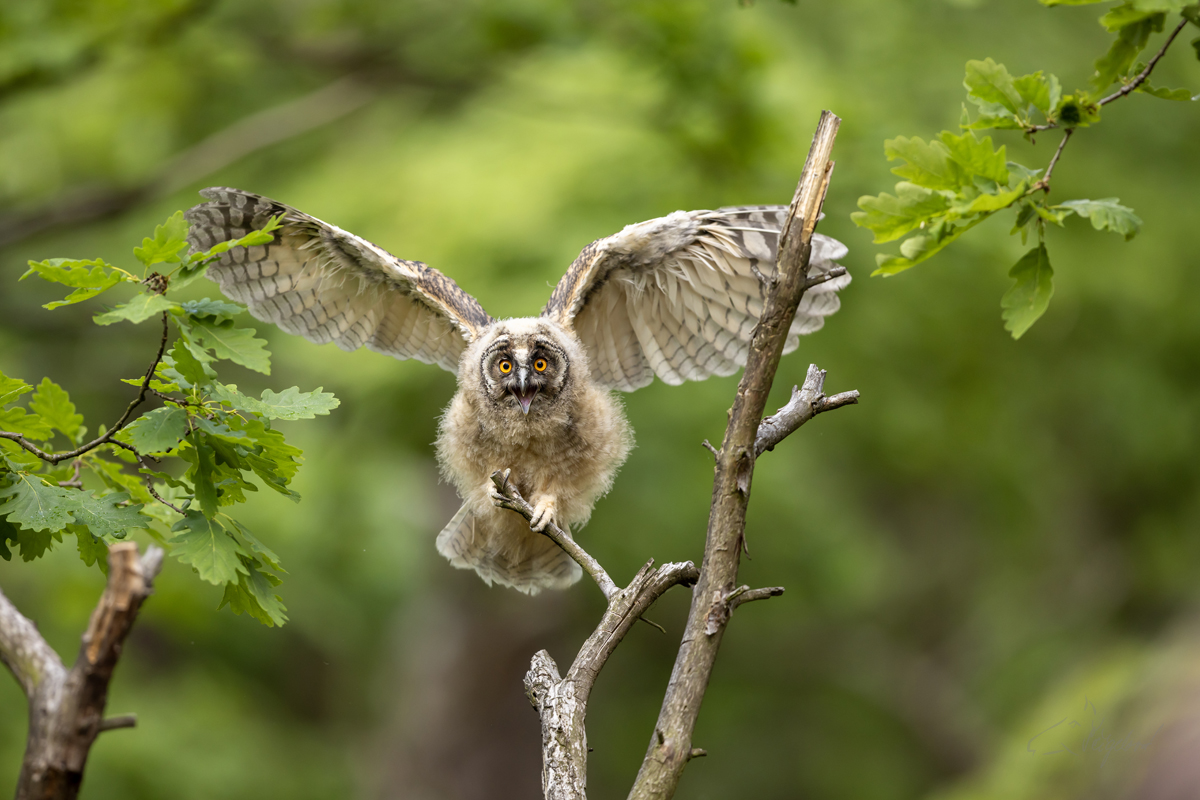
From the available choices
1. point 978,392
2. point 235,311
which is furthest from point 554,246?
point 235,311

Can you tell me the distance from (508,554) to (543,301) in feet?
9.62

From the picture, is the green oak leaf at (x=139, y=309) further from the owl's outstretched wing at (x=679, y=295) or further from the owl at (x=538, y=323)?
the owl's outstretched wing at (x=679, y=295)

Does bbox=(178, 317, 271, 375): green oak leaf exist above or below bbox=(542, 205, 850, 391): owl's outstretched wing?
below

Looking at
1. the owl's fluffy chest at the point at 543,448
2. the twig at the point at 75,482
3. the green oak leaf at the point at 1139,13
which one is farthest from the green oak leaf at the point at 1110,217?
the twig at the point at 75,482

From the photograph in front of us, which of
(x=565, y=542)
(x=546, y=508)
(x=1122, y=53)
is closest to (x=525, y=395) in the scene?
(x=546, y=508)

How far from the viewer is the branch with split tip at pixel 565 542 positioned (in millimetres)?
2748

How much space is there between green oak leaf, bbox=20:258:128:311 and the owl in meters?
1.31

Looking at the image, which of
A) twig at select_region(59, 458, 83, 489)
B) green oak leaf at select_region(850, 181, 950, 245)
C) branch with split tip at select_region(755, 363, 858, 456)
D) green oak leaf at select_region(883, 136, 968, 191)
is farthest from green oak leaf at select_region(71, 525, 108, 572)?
green oak leaf at select_region(883, 136, 968, 191)

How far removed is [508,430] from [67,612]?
497cm

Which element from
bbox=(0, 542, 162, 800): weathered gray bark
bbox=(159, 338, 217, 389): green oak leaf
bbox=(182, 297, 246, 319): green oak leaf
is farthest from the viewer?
bbox=(182, 297, 246, 319): green oak leaf

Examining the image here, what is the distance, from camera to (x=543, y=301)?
6.70 metres

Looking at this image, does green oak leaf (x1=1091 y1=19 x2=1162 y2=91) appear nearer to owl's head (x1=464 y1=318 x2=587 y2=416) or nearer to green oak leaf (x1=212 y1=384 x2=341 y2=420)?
green oak leaf (x1=212 y1=384 x2=341 y2=420)

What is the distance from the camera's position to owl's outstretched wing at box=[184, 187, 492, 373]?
12.1ft

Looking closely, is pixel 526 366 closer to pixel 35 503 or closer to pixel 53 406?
pixel 53 406
